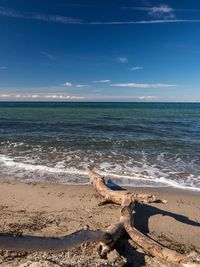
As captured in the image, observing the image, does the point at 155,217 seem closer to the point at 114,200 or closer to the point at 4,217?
the point at 114,200

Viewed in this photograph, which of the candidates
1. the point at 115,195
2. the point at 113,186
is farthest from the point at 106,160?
the point at 115,195

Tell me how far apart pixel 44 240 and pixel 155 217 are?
13.5 feet

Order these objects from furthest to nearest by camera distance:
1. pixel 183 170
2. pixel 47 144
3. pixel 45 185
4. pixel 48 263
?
pixel 47 144 < pixel 183 170 < pixel 45 185 < pixel 48 263

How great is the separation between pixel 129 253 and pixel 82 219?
1.84 m

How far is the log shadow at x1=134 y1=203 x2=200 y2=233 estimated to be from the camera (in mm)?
6387

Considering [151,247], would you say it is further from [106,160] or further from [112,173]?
[106,160]

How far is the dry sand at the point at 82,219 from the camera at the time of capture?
4605mm

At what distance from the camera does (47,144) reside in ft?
51.4

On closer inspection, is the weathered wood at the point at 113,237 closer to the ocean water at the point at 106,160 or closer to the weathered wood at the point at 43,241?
the weathered wood at the point at 43,241

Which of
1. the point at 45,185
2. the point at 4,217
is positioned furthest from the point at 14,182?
the point at 4,217

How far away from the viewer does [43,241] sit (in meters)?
3.34

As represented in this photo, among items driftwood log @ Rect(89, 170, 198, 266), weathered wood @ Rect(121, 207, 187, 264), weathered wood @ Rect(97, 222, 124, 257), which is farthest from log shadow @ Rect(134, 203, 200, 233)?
weathered wood @ Rect(97, 222, 124, 257)

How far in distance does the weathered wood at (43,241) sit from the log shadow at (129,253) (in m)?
0.57

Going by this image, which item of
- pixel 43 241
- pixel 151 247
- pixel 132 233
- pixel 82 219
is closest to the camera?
pixel 43 241
